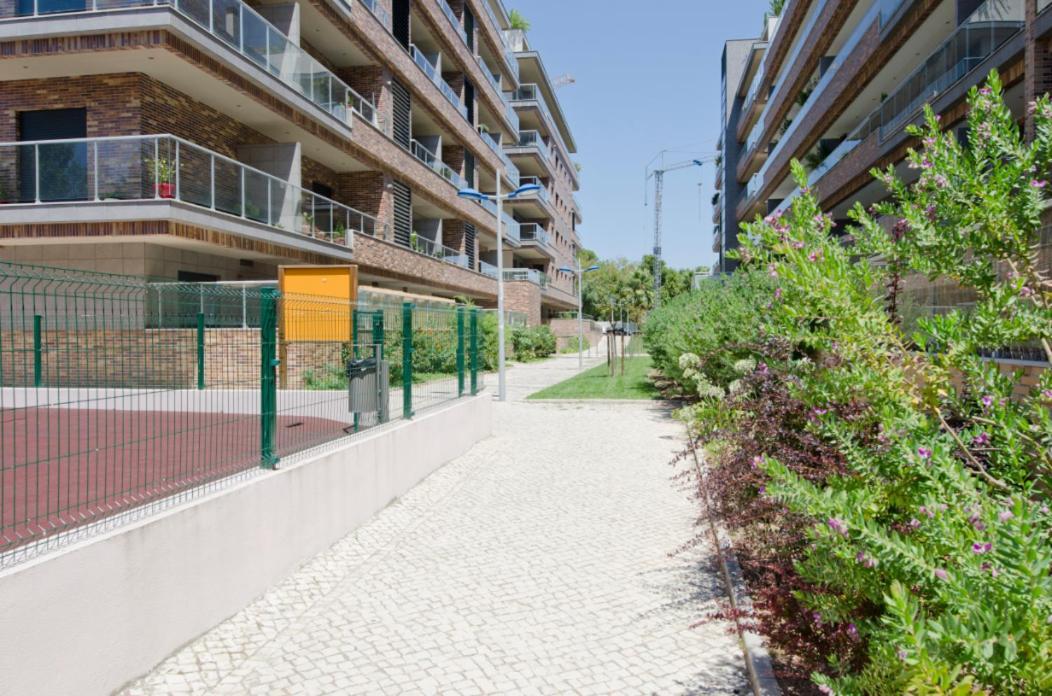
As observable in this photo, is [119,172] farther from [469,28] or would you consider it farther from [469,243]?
[469,28]

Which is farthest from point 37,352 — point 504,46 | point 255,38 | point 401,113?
point 504,46

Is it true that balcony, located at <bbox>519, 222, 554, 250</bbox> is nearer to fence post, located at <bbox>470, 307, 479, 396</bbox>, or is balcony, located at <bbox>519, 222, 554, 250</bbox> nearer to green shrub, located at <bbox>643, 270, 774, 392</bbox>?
green shrub, located at <bbox>643, 270, 774, 392</bbox>

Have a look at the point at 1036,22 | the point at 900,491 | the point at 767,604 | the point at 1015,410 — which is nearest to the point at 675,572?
the point at 767,604

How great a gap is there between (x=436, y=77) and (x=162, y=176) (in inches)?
692

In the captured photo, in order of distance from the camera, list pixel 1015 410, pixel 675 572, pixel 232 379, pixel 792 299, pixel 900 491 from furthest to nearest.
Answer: pixel 232 379, pixel 675 572, pixel 792 299, pixel 900 491, pixel 1015 410

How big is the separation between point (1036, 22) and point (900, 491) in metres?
14.4

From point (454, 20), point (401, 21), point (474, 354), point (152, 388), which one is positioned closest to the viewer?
point (152, 388)

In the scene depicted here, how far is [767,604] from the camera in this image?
3984 millimetres

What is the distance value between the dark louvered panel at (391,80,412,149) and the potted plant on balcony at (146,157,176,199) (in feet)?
39.1

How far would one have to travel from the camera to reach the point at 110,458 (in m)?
5.36

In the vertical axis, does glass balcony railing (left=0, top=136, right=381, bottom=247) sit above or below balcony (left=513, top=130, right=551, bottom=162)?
below

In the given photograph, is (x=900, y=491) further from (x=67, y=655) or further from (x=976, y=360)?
(x=67, y=655)

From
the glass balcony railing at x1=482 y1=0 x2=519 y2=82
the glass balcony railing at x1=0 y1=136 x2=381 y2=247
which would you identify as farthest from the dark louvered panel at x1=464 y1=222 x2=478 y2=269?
the glass balcony railing at x1=0 y1=136 x2=381 y2=247

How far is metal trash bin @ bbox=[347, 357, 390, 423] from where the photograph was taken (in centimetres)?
741
